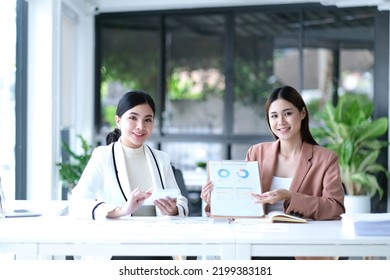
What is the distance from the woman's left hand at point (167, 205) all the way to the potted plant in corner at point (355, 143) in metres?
3.28

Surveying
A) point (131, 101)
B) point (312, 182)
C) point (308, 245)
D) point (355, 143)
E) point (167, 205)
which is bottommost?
point (308, 245)

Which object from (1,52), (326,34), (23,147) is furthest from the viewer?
(326,34)

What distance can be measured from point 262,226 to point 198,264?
1.63 ft

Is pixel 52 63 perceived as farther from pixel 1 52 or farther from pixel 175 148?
pixel 175 148

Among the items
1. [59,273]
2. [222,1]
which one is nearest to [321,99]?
[222,1]

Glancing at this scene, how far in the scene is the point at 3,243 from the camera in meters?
2.57

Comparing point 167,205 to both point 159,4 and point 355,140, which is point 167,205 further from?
point 159,4

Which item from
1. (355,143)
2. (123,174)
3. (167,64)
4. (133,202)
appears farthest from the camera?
(167,64)

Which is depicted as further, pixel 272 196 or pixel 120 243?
pixel 272 196

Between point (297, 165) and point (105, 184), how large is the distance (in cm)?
105

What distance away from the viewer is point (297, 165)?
125 inches

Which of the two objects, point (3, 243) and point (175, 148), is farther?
point (175, 148)

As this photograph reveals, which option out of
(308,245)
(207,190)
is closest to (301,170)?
(207,190)

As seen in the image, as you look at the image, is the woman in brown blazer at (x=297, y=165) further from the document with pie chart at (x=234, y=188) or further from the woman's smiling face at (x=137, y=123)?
the woman's smiling face at (x=137, y=123)
